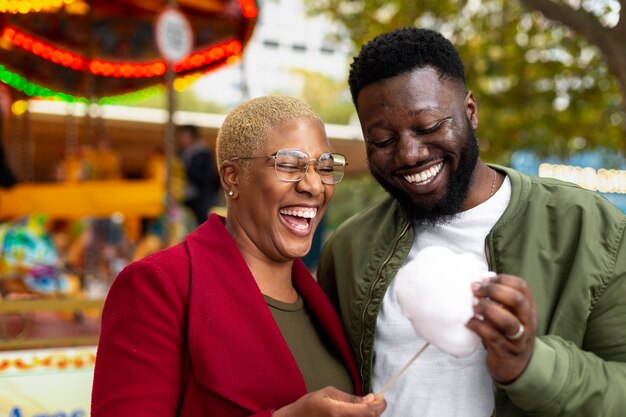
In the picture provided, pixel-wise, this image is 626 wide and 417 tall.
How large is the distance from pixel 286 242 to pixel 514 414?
2.80ft

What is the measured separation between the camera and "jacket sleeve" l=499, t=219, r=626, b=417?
1841mm

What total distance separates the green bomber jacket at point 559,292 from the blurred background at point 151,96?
215 centimetres

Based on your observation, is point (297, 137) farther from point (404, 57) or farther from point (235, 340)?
point (235, 340)

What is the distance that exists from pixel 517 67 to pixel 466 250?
8.93 metres

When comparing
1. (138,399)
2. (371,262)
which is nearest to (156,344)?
(138,399)

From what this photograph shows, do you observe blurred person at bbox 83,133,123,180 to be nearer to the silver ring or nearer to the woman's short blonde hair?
the woman's short blonde hair

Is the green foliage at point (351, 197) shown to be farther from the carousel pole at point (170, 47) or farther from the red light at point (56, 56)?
the carousel pole at point (170, 47)

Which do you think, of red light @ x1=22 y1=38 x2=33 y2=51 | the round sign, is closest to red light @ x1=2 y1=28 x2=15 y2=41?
red light @ x1=22 y1=38 x2=33 y2=51

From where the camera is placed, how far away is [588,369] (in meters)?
1.93

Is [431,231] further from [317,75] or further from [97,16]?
[317,75]

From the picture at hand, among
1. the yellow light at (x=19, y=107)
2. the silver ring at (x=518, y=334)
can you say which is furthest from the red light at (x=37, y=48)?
the silver ring at (x=518, y=334)

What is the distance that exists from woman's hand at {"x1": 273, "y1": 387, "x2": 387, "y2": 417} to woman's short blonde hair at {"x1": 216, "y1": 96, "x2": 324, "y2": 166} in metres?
0.82

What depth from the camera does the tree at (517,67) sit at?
9898 millimetres

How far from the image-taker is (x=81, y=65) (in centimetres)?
895
